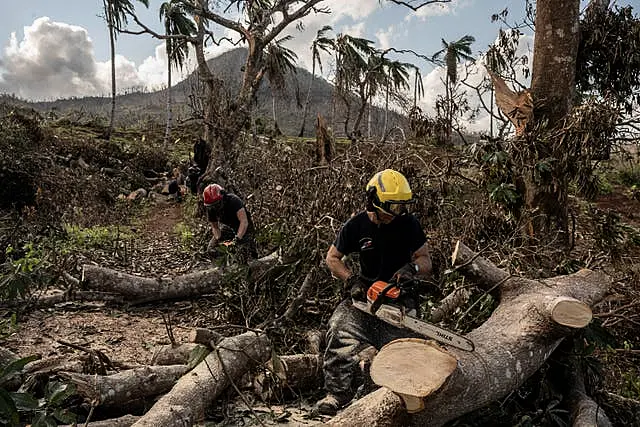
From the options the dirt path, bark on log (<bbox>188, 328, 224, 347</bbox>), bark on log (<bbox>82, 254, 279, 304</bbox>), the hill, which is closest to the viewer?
bark on log (<bbox>188, 328, 224, 347</bbox>)

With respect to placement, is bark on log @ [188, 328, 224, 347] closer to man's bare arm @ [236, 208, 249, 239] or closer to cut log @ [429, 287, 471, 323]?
cut log @ [429, 287, 471, 323]

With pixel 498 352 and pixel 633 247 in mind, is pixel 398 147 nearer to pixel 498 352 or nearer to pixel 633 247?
pixel 633 247

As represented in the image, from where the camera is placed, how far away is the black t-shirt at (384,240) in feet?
11.3

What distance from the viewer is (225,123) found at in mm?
9773

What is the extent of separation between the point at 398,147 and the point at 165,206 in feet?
25.6

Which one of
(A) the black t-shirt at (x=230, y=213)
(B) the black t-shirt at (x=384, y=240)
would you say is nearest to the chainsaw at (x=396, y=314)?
(B) the black t-shirt at (x=384, y=240)

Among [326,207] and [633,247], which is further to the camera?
[326,207]

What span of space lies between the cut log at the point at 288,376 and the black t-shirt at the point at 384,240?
725 millimetres

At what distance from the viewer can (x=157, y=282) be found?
542 centimetres

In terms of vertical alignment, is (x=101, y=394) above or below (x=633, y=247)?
below

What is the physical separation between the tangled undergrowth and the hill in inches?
59.9

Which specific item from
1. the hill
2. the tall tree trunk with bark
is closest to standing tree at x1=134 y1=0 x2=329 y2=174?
the hill

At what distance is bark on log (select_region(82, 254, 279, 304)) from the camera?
4.97m

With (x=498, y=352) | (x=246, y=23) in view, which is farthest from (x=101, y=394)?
(x=246, y=23)
